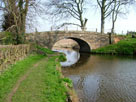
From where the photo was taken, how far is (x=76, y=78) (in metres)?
9.14

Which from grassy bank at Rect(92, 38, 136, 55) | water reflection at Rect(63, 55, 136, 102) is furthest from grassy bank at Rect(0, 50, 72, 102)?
grassy bank at Rect(92, 38, 136, 55)

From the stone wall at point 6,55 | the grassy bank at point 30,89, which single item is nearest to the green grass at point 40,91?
the grassy bank at point 30,89

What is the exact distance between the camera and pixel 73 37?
2205 centimetres

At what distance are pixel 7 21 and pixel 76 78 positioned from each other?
1437 centimetres

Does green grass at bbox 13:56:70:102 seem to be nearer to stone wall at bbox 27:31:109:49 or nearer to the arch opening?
stone wall at bbox 27:31:109:49

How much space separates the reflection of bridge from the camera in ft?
65.5

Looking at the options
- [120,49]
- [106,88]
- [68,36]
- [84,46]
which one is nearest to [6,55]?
[106,88]

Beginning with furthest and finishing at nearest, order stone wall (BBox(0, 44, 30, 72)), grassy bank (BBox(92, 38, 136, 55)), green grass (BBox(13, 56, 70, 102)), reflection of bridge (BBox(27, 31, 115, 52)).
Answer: grassy bank (BBox(92, 38, 136, 55))
reflection of bridge (BBox(27, 31, 115, 52))
stone wall (BBox(0, 44, 30, 72))
green grass (BBox(13, 56, 70, 102))

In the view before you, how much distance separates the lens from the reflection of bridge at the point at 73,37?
20.0m

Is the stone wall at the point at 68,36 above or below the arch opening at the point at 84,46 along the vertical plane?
above

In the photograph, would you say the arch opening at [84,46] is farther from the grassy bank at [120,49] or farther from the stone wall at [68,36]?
the grassy bank at [120,49]

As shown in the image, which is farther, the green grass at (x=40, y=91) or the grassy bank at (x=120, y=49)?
the grassy bank at (x=120, y=49)

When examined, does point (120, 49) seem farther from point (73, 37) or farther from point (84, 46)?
point (73, 37)

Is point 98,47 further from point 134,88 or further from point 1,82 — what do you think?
point 1,82
